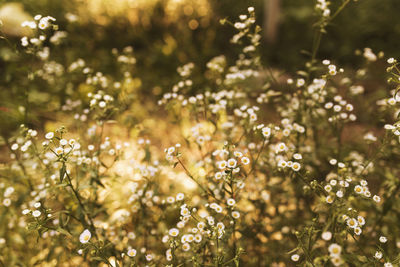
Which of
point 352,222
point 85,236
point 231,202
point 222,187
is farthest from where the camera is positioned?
point 222,187

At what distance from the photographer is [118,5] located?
572 cm

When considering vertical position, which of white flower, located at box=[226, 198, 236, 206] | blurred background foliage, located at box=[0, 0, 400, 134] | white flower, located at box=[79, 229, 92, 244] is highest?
white flower, located at box=[226, 198, 236, 206]

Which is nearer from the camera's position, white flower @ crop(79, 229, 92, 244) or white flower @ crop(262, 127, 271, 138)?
white flower @ crop(79, 229, 92, 244)

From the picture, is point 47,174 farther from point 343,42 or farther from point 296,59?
point 343,42

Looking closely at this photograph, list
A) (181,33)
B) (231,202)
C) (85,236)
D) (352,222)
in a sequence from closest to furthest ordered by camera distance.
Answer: (352,222) < (85,236) < (231,202) < (181,33)

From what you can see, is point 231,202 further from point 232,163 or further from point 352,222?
point 352,222

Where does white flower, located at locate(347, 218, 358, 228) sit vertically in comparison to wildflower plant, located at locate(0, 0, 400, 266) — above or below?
above

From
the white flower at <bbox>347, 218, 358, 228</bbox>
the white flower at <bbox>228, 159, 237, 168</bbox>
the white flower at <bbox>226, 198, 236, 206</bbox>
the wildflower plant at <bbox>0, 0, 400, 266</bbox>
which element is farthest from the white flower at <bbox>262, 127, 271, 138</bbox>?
the white flower at <bbox>347, 218, 358, 228</bbox>

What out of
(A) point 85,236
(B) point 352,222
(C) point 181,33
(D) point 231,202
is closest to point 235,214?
(D) point 231,202

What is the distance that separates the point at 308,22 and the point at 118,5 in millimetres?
3444

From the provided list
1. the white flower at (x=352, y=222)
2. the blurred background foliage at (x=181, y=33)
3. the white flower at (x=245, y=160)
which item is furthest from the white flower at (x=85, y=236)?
the blurred background foliage at (x=181, y=33)

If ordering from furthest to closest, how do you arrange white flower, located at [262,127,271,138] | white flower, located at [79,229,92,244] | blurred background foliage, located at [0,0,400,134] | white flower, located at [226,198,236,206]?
1. blurred background foliage, located at [0,0,400,134]
2. white flower, located at [262,127,271,138]
3. white flower, located at [226,198,236,206]
4. white flower, located at [79,229,92,244]

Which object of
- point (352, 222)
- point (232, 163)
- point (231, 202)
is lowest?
point (231, 202)

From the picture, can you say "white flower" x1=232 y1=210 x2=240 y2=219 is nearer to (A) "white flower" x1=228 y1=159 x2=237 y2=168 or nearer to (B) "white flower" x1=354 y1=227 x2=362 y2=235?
(A) "white flower" x1=228 y1=159 x2=237 y2=168
